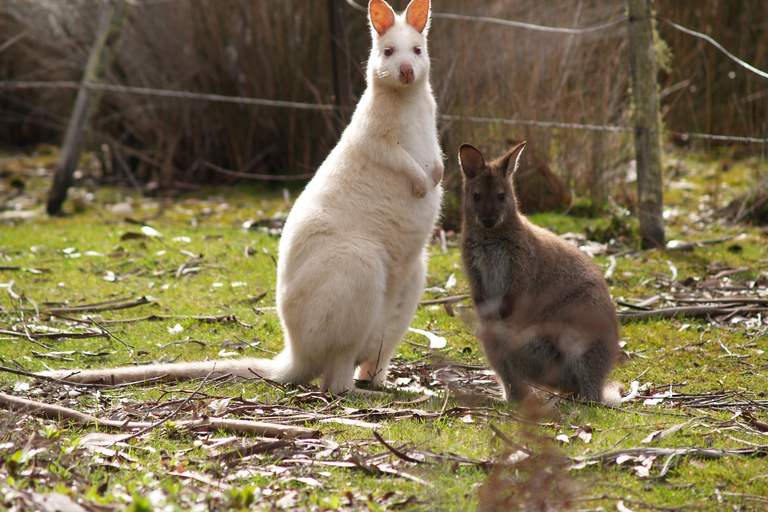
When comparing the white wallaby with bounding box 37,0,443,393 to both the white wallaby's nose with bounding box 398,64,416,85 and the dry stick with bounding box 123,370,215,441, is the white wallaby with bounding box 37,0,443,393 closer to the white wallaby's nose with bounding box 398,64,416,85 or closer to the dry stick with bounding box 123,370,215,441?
the white wallaby's nose with bounding box 398,64,416,85

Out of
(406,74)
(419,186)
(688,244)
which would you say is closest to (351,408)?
(419,186)

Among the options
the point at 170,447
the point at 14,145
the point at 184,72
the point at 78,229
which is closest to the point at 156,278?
the point at 78,229

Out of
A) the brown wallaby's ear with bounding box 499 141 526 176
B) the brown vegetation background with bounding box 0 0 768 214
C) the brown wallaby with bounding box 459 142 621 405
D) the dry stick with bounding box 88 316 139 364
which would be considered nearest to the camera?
the brown wallaby with bounding box 459 142 621 405

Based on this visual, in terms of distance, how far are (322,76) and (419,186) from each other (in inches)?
205

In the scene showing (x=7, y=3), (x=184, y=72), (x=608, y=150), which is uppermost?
(x=7, y=3)

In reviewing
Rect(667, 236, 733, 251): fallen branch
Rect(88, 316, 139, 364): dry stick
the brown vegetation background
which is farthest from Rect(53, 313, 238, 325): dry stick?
Rect(667, 236, 733, 251): fallen branch

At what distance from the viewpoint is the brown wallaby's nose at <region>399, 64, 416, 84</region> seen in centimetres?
343

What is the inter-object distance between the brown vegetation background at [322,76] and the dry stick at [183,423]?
12.2 ft

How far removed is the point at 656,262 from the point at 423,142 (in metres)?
2.57

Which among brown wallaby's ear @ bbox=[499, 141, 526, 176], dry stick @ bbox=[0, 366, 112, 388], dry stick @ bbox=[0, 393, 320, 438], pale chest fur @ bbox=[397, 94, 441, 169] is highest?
pale chest fur @ bbox=[397, 94, 441, 169]

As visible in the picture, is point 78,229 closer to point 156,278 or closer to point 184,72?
point 156,278

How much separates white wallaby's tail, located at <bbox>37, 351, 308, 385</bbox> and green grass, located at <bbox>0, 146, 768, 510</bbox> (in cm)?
9

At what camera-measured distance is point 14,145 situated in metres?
11.6

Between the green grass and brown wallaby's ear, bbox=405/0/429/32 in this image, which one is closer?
the green grass
